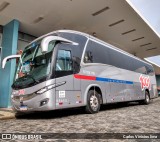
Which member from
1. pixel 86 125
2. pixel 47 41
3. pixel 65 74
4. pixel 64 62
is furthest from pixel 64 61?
pixel 86 125

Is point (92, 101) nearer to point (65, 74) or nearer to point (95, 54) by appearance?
point (65, 74)

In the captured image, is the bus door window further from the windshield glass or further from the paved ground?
the paved ground

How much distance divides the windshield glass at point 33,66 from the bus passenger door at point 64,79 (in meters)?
0.35

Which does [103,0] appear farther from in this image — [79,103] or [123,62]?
[79,103]

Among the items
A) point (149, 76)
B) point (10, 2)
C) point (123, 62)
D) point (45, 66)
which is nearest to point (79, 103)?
point (45, 66)

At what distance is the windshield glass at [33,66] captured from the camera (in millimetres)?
6293

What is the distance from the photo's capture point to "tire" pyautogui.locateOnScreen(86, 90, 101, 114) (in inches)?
295

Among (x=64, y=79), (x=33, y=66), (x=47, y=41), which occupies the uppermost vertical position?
(x=47, y=41)

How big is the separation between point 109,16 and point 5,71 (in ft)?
23.9

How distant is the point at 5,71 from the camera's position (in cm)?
1183

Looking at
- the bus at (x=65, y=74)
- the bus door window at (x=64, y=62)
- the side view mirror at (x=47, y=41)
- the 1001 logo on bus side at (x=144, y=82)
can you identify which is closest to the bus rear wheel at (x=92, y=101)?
the bus at (x=65, y=74)

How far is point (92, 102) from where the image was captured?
767cm

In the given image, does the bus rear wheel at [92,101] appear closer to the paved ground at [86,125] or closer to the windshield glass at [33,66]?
the paved ground at [86,125]

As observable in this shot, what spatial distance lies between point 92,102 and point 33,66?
8.80ft
